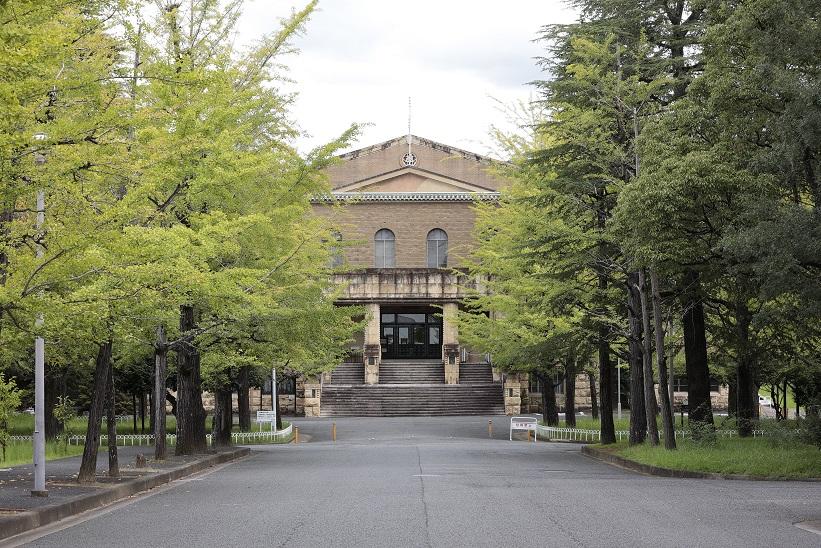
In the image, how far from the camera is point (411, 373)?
209ft

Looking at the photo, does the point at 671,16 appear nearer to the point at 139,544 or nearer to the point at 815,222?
the point at 815,222

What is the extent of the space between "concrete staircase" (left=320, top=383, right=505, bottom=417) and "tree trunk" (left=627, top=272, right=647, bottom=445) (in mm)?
28849

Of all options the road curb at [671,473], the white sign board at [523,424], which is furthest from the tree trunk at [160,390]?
the white sign board at [523,424]

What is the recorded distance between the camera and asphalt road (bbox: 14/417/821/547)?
469 inches

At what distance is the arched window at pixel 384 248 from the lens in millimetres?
70062

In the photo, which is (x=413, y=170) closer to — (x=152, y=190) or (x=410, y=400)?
(x=410, y=400)

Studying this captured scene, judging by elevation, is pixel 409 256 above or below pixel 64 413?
above

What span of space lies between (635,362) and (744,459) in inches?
305

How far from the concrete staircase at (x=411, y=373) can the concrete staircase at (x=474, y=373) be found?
1.15 meters

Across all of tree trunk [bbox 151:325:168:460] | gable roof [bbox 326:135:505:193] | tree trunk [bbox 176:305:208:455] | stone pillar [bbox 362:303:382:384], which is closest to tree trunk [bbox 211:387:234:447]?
tree trunk [bbox 176:305:208:455]

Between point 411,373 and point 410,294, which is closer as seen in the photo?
point 411,373

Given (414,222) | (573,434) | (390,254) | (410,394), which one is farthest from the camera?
(390,254)

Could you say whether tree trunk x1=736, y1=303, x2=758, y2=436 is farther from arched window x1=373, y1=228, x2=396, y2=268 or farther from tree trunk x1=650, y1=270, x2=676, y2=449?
arched window x1=373, y1=228, x2=396, y2=268

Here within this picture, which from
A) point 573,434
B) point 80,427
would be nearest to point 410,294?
point 80,427
